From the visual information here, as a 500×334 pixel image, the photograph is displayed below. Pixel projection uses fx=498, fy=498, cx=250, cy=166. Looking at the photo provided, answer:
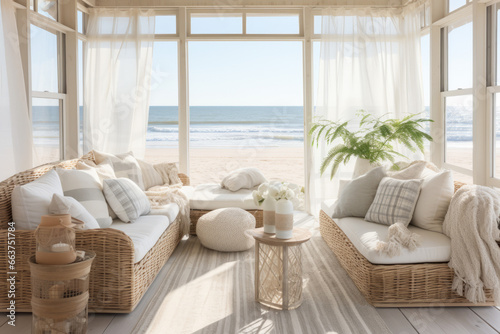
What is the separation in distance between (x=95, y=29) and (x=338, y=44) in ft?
9.13

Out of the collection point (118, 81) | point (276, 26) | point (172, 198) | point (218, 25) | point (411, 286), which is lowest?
point (411, 286)

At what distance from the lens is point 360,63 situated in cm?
570

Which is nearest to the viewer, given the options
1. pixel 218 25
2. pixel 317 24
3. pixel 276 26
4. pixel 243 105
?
pixel 317 24

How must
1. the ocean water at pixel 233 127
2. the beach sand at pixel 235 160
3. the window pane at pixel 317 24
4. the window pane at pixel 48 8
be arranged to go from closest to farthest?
the window pane at pixel 48 8 → the window pane at pixel 317 24 → the beach sand at pixel 235 160 → the ocean water at pixel 233 127

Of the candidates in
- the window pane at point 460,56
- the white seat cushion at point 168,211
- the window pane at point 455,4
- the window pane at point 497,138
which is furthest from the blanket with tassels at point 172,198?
the window pane at point 455,4

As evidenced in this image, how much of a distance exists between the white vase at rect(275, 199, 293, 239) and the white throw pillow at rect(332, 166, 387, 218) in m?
0.99

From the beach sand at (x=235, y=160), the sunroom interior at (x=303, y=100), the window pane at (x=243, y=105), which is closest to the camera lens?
the sunroom interior at (x=303, y=100)

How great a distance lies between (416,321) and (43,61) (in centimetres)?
394

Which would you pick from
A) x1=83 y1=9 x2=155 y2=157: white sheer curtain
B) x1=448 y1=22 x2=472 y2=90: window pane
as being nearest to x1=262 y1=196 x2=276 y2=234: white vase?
x1=448 y1=22 x2=472 y2=90: window pane

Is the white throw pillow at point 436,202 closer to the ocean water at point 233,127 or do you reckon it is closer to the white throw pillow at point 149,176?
the white throw pillow at point 149,176

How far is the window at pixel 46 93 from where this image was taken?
178 inches

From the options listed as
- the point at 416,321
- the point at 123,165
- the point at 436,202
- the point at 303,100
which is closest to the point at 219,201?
the point at 123,165

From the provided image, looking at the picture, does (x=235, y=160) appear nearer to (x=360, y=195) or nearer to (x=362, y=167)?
(x=362, y=167)

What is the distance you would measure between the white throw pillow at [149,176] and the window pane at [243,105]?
26.9ft
